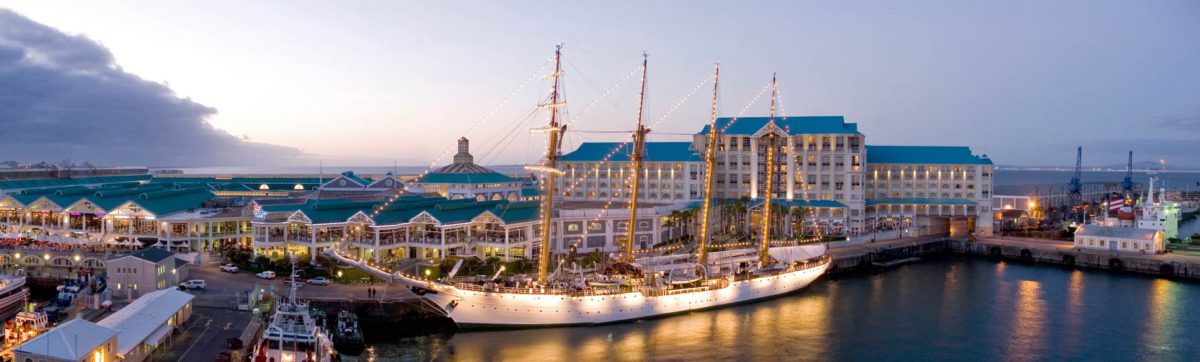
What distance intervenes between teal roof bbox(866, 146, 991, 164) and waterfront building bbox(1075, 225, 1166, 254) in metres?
11.9

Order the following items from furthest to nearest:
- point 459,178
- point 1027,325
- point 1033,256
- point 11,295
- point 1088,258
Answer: point 459,178 → point 1033,256 → point 1088,258 → point 1027,325 → point 11,295

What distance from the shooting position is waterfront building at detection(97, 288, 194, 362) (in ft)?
86.3

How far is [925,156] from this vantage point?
7444 cm

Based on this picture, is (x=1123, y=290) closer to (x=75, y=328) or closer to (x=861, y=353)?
(x=861, y=353)

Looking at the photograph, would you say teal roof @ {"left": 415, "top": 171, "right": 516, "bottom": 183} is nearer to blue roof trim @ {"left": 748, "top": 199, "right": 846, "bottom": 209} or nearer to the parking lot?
blue roof trim @ {"left": 748, "top": 199, "right": 846, "bottom": 209}

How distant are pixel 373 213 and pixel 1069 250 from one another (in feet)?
178

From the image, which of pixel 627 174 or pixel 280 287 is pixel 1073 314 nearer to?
pixel 627 174

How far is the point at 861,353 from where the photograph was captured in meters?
34.4

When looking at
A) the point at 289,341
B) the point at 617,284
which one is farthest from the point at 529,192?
the point at 289,341

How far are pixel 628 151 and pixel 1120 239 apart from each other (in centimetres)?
4420

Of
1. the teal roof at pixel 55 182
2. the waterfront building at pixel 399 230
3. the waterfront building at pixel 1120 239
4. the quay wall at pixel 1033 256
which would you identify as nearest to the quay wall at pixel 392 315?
the waterfront building at pixel 399 230

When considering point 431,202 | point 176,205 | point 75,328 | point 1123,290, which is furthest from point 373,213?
point 1123,290

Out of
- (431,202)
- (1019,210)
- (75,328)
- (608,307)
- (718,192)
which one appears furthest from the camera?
(1019,210)

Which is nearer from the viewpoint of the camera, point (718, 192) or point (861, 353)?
point (861, 353)
